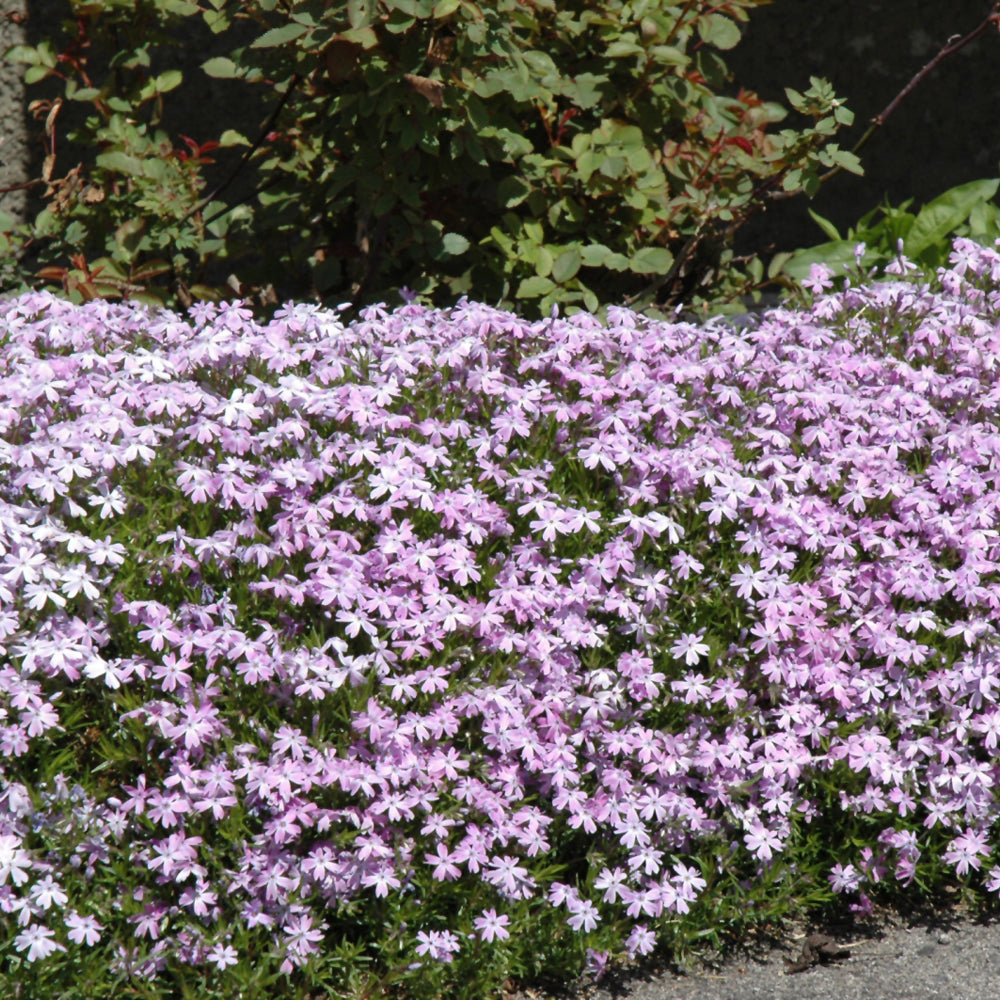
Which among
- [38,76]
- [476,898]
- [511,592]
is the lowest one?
[476,898]

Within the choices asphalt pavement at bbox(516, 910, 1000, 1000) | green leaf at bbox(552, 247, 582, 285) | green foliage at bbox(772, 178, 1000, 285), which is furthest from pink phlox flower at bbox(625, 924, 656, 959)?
green foliage at bbox(772, 178, 1000, 285)

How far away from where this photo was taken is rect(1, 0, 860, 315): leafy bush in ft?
12.7

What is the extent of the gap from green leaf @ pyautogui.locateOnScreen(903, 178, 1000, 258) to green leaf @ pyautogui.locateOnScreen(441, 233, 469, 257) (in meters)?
1.88

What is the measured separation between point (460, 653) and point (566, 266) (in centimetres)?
181

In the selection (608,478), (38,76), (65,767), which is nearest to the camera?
(65,767)

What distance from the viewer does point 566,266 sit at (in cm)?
405

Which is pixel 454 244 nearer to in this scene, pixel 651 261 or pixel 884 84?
pixel 651 261

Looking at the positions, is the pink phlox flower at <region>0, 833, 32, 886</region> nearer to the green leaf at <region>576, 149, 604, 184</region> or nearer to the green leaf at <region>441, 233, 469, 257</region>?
the green leaf at <region>441, 233, 469, 257</region>

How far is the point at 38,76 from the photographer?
4.47 meters

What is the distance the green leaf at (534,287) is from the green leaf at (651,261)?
0.98 ft

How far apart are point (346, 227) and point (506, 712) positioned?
8.38 ft

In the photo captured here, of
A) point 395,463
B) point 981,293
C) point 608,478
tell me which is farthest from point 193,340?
point 981,293

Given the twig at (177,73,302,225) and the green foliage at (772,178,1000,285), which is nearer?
the twig at (177,73,302,225)

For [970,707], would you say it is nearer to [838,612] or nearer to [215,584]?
[838,612]
